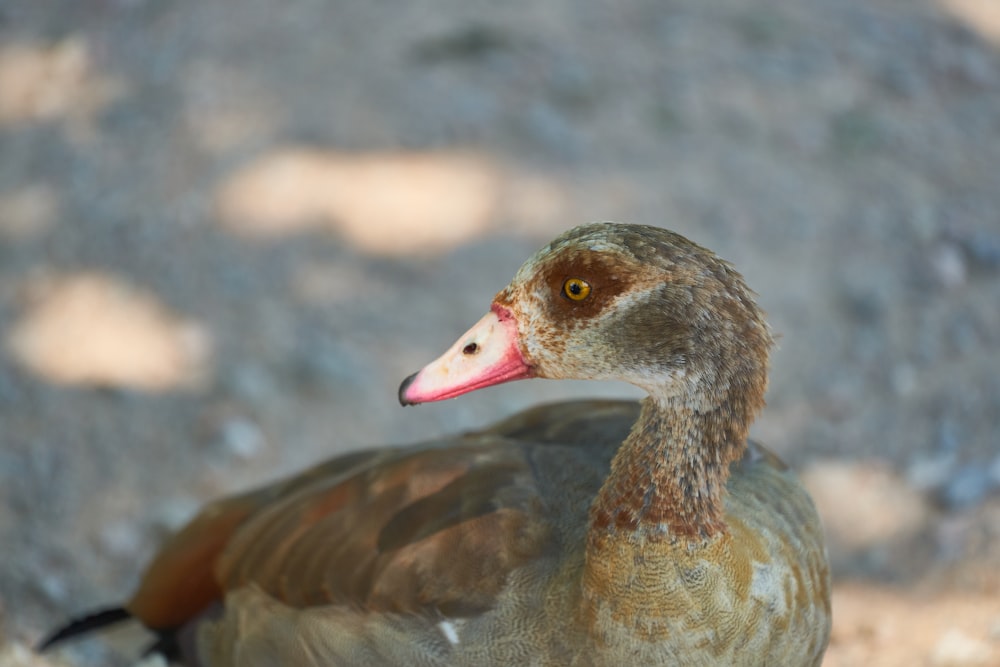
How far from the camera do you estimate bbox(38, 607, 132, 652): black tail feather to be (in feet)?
7.32

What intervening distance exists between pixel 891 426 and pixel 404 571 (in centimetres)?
168

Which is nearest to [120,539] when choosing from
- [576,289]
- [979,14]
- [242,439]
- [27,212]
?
[242,439]

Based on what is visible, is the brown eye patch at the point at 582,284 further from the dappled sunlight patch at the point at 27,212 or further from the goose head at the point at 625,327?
the dappled sunlight patch at the point at 27,212

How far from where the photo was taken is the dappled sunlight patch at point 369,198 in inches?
134

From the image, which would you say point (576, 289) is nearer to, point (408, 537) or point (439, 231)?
point (408, 537)

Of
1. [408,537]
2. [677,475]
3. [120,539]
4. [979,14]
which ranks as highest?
[979,14]

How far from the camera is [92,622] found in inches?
88.0

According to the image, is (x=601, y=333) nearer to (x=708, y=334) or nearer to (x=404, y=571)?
(x=708, y=334)

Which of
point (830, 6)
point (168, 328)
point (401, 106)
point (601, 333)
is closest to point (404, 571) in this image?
point (601, 333)

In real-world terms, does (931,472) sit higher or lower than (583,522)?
higher

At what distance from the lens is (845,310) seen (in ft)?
10.6

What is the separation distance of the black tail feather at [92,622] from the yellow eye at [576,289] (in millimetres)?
1272

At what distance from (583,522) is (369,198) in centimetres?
191

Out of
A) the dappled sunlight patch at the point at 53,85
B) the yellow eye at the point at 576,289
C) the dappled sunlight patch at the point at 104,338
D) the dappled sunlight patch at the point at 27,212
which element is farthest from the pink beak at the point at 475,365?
the dappled sunlight patch at the point at 53,85
